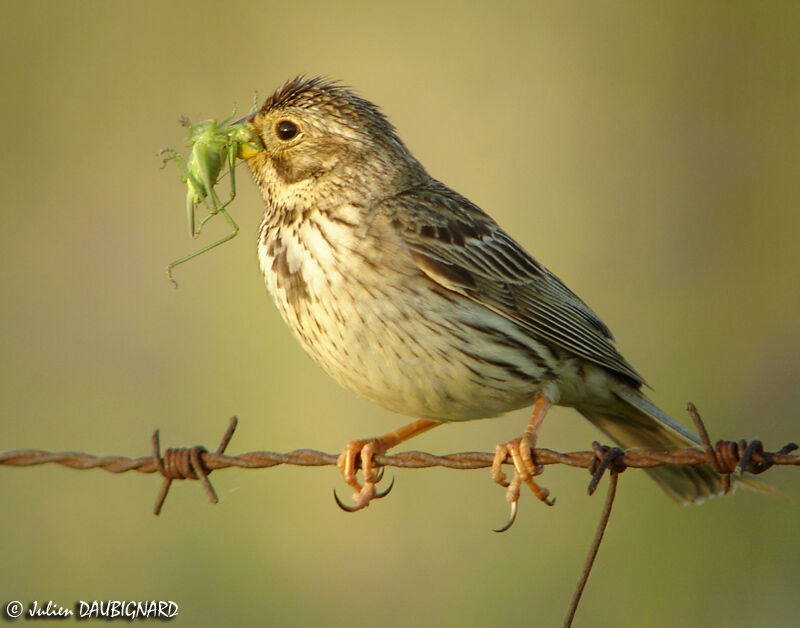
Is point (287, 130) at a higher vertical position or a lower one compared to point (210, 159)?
A: higher

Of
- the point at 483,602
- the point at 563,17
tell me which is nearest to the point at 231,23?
the point at 563,17

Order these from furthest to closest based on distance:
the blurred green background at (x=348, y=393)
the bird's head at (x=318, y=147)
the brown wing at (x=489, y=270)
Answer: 1. the blurred green background at (x=348, y=393)
2. the bird's head at (x=318, y=147)
3. the brown wing at (x=489, y=270)

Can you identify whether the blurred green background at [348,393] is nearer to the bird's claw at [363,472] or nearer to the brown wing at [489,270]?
the bird's claw at [363,472]

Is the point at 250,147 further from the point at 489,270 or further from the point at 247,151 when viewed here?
the point at 489,270

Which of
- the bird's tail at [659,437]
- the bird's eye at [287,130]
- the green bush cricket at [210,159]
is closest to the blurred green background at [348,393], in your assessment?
the bird's tail at [659,437]

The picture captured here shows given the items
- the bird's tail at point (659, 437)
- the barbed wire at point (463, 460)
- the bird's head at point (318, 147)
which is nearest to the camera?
the barbed wire at point (463, 460)

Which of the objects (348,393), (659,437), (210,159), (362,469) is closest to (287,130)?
(210,159)
